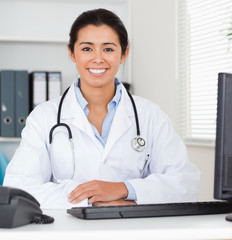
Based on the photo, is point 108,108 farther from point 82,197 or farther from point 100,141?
point 82,197

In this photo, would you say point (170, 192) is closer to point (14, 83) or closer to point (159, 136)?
point (159, 136)

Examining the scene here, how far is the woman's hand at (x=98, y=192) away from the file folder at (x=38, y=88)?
1.58m

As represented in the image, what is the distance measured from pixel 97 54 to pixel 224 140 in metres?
0.87

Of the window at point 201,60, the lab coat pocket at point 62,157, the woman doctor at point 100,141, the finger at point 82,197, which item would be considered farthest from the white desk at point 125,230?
the window at point 201,60

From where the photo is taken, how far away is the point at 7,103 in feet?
9.73

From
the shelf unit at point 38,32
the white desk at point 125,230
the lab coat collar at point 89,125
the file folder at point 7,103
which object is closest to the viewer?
the white desk at point 125,230

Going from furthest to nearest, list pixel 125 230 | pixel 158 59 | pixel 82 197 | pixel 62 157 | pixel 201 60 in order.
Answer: pixel 158 59 < pixel 201 60 < pixel 62 157 < pixel 82 197 < pixel 125 230

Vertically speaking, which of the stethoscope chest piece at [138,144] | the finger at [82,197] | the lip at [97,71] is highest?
the lip at [97,71]

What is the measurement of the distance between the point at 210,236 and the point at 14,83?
2244 mm

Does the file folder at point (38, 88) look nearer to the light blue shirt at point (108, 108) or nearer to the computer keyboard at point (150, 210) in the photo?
the light blue shirt at point (108, 108)

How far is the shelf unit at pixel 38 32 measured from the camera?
3.27 m

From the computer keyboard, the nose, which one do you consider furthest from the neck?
the computer keyboard

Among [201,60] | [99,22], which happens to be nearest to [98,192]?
[99,22]

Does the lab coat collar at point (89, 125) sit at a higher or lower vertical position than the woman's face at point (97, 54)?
lower
